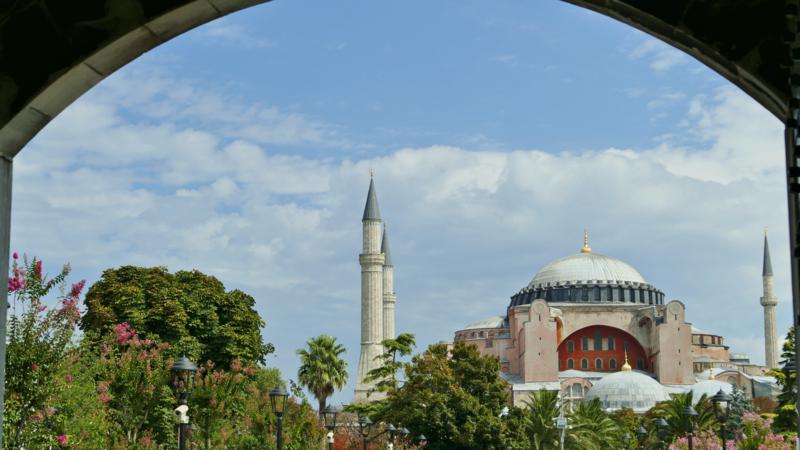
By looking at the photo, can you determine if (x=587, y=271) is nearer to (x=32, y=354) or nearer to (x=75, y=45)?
(x=32, y=354)

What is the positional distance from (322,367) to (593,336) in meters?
48.7

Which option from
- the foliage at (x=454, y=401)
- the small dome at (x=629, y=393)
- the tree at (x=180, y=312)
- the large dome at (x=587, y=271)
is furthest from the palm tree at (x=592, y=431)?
the large dome at (x=587, y=271)

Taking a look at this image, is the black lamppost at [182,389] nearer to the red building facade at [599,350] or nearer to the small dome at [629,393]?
the small dome at [629,393]

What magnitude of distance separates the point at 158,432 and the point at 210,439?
7185 millimetres

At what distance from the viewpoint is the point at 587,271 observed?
99.4 meters

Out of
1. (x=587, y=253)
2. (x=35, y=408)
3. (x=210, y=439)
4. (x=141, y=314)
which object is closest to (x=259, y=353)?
(x=141, y=314)

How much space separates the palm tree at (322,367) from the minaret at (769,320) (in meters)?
62.3

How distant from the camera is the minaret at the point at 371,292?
265 feet

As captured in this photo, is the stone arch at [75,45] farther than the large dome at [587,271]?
No

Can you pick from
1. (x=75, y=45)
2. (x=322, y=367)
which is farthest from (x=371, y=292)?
(x=75, y=45)

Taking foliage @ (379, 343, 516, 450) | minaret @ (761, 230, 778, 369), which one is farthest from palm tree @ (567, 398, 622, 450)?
minaret @ (761, 230, 778, 369)

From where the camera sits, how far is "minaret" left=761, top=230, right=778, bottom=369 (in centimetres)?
10119

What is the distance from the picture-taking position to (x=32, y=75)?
3.66 m

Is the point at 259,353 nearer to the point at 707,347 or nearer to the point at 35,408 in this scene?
the point at 35,408
